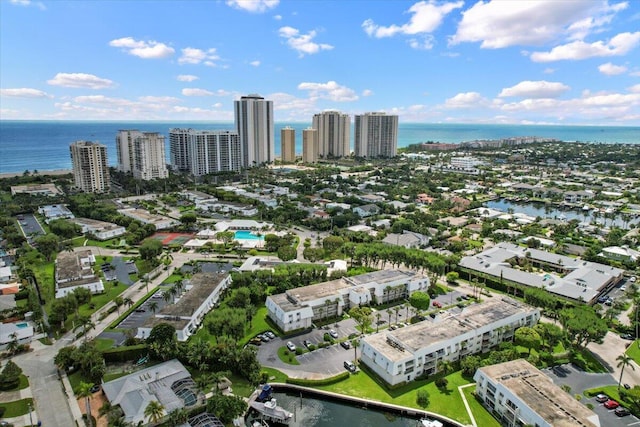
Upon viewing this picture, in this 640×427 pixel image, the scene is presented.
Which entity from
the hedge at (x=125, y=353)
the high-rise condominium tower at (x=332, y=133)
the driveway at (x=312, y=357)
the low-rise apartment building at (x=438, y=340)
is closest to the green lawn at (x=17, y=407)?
the hedge at (x=125, y=353)

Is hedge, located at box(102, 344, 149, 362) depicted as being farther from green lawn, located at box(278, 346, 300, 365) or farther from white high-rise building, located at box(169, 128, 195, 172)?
white high-rise building, located at box(169, 128, 195, 172)

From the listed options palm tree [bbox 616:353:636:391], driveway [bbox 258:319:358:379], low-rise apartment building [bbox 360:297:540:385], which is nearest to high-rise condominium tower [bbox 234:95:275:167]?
driveway [bbox 258:319:358:379]

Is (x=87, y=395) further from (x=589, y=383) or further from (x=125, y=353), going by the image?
(x=589, y=383)

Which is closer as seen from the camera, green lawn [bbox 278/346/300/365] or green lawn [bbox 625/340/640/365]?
green lawn [bbox 278/346/300/365]

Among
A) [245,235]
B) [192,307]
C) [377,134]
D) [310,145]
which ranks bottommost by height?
[245,235]

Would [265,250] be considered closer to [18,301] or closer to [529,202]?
[18,301]

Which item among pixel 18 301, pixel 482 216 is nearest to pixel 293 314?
pixel 18 301

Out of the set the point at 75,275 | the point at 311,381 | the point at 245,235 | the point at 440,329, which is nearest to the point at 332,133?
the point at 245,235
